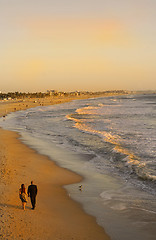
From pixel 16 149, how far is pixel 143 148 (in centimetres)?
1445

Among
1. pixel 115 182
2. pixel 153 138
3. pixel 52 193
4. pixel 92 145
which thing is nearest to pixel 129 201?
pixel 115 182

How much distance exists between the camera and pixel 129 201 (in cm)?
1367

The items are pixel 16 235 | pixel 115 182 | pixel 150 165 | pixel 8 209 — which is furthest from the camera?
pixel 150 165

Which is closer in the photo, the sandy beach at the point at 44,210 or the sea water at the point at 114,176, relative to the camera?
the sandy beach at the point at 44,210

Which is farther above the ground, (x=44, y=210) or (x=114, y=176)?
(x=44, y=210)

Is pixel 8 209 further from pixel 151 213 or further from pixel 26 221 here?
pixel 151 213

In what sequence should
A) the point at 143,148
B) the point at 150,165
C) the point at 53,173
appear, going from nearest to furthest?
1. the point at 53,173
2. the point at 150,165
3. the point at 143,148

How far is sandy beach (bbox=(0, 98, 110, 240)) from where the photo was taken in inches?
389

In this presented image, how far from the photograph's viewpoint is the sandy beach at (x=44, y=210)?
9.88 metres

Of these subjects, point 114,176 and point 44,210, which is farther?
point 114,176

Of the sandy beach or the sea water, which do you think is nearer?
the sandy beach

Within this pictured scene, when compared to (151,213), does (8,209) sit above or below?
above

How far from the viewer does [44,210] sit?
39.3 feet

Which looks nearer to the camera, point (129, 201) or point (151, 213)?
point (151, 213)
